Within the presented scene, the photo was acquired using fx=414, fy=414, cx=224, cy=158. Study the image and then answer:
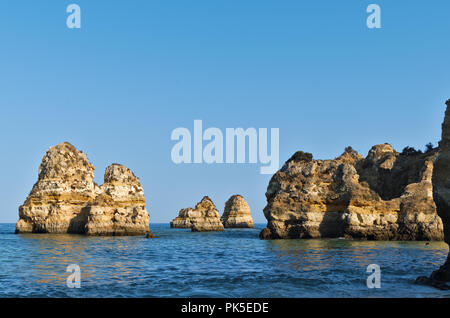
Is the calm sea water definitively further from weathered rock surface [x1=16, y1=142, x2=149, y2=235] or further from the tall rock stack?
the tall rock stack

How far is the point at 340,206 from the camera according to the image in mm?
56938

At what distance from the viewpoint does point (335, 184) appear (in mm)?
58625

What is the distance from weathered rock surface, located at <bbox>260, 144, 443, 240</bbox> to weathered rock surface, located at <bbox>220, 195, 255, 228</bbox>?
3100 inches

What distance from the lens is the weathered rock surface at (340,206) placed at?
168ft

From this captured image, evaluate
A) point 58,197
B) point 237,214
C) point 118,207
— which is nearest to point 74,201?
point 58,197

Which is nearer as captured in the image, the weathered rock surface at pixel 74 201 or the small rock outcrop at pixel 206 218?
the weathered rock surface at pixel 74 201

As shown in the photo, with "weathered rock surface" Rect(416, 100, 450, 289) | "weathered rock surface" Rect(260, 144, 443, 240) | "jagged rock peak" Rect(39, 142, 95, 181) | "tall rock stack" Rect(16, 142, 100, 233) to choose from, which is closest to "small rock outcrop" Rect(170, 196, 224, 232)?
"tall rock stack" Rect(16, 142, 100, 233)

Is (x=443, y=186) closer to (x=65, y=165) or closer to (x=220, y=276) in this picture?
(x=220, y=276)

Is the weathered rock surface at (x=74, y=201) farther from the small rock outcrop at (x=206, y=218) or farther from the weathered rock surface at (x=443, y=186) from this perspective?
the weathered rock surface at (x=443, y=186)

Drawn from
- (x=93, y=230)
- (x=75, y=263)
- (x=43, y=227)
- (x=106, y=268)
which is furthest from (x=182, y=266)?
(x=43, y=227)

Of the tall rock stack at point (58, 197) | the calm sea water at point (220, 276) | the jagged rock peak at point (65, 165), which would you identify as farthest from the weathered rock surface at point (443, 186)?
the jagged rock peak at point (65, 165)

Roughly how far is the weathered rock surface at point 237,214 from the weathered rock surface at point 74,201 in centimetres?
7333
